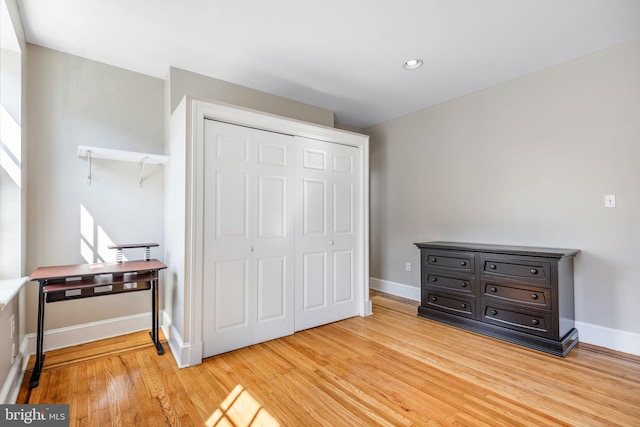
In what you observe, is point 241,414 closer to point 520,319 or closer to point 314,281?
point 314,281

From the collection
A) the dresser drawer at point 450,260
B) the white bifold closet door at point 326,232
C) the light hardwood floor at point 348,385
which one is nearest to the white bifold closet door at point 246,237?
the white bifold closet door at point 326,232

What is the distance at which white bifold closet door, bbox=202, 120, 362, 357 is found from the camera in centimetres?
256

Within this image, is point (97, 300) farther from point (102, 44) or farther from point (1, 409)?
point (102, 44)

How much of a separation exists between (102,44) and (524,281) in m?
4.20

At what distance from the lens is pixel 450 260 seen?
327 centimetres

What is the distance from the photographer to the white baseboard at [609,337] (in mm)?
2531

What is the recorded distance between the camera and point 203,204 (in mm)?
2477

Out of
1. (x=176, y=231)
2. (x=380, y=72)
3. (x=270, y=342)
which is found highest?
(x=380, y=72)

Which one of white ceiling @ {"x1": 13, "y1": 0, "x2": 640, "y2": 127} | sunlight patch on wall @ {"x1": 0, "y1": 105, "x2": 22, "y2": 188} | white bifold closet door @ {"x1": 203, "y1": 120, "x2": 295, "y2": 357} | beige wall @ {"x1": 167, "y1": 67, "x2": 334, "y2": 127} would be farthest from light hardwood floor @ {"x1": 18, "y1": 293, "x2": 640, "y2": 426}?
white ceiling @ {"x1": 13, "y1": 0, "x2": 640, "y2": 127}

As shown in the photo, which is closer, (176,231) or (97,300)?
(176,231)

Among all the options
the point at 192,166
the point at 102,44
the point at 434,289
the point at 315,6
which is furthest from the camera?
the point at 434,289

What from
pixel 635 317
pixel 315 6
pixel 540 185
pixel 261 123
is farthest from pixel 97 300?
pixel 635 317

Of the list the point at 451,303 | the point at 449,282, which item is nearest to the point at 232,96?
the point at 449,282

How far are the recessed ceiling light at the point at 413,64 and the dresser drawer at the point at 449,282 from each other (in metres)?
2.16
